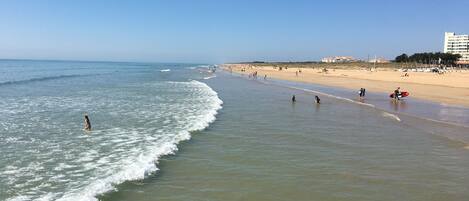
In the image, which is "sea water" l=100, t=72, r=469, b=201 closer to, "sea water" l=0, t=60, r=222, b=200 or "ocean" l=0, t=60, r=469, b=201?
"ocean" l=0, t=60, r=469, b=201

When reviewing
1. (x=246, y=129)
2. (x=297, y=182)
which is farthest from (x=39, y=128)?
(x=297, y=182)

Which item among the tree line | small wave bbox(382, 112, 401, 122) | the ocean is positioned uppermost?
the tree line

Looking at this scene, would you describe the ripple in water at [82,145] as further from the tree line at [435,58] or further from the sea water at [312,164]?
the tree line at [435,58]

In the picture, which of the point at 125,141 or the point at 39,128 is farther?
the point at 39,128

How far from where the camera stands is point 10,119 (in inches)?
845

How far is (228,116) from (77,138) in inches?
351

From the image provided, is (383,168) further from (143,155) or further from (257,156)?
(143,155)

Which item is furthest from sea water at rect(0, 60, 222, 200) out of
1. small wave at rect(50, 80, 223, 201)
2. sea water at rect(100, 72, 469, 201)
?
sea water at rect(100, 72, 469, 201)

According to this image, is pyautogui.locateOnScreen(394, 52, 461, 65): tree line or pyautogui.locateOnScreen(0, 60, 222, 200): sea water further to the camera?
pyautogui.locateOnScreen(394, 52, 461, 65): tree line

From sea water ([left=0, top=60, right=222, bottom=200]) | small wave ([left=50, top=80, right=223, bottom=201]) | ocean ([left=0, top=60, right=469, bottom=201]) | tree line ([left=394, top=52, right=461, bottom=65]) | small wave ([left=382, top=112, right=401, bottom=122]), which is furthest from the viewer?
tree line ([left=394, top=52, right=461, bottom=65])

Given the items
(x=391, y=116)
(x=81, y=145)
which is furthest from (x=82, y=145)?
(x=391, y=116)

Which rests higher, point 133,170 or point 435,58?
point 435,58

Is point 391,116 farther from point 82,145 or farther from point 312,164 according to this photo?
point 82,145

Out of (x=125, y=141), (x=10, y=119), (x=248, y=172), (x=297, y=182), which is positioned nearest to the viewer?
(x=297, y=182)
